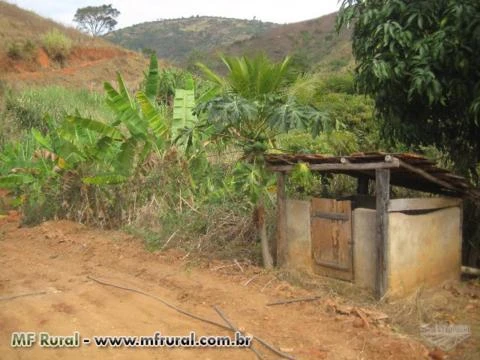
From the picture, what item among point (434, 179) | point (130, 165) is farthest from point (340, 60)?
point (434, 179)

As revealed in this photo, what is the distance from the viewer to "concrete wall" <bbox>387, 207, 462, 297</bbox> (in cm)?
620

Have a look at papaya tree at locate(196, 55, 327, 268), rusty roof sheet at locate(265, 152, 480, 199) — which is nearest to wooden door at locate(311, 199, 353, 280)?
rusty roof sheet at locate(265, 152, 480, 199)

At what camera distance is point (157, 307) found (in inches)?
245

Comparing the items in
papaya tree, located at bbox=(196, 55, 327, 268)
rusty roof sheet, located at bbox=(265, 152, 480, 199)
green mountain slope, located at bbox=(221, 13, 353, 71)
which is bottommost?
rusty roof sheet, located at bbox=(265, 152, 480, 199)

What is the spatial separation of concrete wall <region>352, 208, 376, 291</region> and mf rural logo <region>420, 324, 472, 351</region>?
1003mm

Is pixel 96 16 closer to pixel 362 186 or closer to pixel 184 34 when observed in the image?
pixel 184 34

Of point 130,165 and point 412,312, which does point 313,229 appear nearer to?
point 412,312

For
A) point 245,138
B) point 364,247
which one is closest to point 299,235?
point 364,247

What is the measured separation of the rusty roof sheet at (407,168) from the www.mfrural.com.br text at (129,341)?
2371mm

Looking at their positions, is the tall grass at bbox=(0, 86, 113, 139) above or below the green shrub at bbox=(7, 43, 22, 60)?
below

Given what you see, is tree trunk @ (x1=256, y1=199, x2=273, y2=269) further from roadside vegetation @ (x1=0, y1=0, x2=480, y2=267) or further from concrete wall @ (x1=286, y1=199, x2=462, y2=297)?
concrete wall @ (x1=286, y1=199, x2=462, y2=297)

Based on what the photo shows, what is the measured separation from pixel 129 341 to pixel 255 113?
9.57ft

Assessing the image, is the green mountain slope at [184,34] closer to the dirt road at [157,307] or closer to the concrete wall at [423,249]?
the dirt road at [157,307]

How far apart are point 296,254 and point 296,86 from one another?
226 cm
